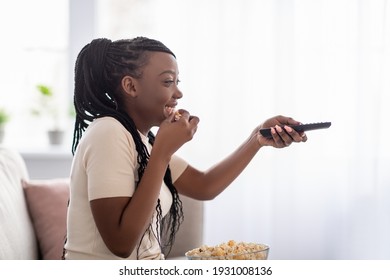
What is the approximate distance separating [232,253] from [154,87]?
16.1 inches

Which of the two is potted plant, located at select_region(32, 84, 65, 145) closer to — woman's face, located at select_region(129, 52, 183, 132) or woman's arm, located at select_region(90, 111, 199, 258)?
woman's face, located at select_region(129, 52, 183, 132)

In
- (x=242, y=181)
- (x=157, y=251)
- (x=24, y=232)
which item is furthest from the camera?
(x=242, y=181)

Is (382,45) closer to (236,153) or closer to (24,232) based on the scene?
(236,153)

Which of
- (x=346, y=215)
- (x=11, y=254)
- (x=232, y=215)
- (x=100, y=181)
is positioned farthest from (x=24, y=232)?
(x=346, y=215)

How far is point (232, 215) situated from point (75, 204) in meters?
1.63

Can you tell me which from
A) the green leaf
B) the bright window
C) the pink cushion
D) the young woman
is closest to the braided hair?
the young woman

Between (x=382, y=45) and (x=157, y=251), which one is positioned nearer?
(x=157, y=251)

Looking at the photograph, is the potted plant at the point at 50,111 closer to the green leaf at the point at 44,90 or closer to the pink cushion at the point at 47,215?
the green leaf at the point at 44,90

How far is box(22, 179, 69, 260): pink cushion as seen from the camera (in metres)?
1.81

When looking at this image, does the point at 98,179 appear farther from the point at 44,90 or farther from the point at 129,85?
the point at 44,90

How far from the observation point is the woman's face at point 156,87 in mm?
1265

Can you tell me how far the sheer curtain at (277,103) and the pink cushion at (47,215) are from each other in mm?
977

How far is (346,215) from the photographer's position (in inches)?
102

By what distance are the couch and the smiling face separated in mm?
536
